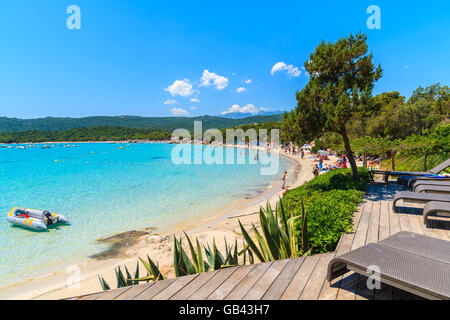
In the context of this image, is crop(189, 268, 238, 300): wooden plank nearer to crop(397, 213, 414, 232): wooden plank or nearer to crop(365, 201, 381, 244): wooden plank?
crop(365, 201, 381, 244): wooden plank

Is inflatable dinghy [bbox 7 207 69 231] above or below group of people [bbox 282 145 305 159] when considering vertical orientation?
below

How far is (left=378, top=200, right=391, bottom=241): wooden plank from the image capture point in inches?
165

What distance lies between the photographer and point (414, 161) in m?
15.8

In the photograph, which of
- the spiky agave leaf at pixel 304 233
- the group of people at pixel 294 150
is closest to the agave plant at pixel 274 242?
the spiky agave leaf at pixel 304 233

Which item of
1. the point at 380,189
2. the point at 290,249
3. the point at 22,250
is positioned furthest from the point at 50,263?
the point at 380,189

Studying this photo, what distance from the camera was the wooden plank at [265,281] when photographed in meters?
2.56

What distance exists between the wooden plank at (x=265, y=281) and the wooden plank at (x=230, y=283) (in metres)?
0.22

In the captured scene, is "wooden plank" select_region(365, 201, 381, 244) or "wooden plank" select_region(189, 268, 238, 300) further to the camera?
"wooden plank" select_region(365, 201, 381, 244)

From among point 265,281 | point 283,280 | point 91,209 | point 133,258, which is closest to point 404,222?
point 283,280

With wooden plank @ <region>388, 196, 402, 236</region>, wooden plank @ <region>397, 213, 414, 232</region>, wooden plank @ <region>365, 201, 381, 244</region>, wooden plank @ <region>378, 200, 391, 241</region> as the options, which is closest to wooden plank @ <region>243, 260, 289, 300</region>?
wooden plank @ <region>365, 201, 381, 244</region>

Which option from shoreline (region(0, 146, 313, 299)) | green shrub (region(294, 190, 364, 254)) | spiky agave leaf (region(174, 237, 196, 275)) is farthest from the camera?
shoreline (region(0, 146, 313, 299))

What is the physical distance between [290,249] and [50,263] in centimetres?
953

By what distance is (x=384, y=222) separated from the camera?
4.86m

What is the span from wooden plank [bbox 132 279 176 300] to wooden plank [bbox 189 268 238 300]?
0.45 m
